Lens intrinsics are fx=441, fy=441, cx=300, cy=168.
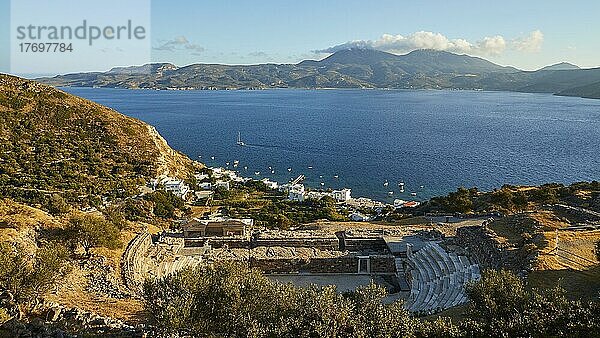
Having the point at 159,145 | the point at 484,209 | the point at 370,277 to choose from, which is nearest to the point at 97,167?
the point at 159,145

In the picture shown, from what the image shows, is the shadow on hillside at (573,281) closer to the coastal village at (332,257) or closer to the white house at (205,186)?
the coastal village at (332,257)

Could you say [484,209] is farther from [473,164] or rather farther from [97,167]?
[473,164]

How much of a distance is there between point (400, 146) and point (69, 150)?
64196 mm

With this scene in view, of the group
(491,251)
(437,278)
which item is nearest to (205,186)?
(437,278)

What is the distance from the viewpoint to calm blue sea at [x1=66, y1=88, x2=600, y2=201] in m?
64.9

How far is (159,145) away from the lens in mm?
57875

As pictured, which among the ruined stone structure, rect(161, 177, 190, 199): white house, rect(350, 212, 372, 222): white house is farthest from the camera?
rect(161, 177, 190, 199): white house

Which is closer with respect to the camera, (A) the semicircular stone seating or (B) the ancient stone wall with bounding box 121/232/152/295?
(A) the semicircular stone seating

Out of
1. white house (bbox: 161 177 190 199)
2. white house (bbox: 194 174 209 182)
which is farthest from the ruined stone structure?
white house (bbox: 194 174 209 182)

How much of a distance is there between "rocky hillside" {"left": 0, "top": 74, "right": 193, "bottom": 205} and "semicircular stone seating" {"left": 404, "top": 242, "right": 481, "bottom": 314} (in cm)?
2570

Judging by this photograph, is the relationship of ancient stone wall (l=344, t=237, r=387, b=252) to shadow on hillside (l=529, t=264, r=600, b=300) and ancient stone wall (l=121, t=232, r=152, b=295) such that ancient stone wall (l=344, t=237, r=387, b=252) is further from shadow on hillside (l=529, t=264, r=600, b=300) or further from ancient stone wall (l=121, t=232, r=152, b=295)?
ancient stone wall (l=121, t=232, r=152, b=295)

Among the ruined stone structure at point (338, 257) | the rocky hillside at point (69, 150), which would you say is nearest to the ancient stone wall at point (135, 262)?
the ruined stone structure at point (338, 257)

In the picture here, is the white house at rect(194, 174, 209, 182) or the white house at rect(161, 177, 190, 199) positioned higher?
the white house at rect(161, 177, 190, 199)

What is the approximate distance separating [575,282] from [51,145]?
4880cm
